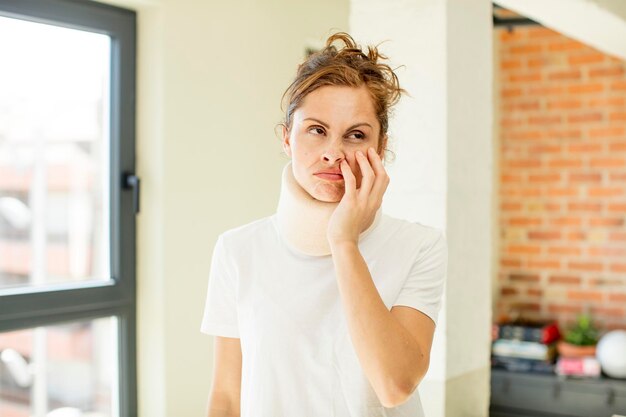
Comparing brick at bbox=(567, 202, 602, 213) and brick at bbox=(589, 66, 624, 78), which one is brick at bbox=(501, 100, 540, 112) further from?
brick at bbox=(567, 202, 602, 213)

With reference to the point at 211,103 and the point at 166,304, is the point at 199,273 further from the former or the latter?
the point at 211,103

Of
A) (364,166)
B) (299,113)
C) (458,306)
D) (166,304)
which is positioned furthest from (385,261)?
(166,304)

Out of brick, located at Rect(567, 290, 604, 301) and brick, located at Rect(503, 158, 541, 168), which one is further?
brick, located at Rect(503, 158, 541, 168)

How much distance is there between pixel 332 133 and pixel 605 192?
318 centimetres

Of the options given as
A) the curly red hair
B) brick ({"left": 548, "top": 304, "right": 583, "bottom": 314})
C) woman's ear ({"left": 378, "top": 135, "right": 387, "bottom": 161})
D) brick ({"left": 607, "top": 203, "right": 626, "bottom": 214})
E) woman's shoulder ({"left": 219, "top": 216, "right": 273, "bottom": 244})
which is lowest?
brick ({"left": 548, "top": 304, "right": 583, "bottom": 314})

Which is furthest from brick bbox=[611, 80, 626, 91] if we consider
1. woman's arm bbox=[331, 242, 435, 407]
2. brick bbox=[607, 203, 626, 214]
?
woman's arm bbox=[331, 242, 435, 407]

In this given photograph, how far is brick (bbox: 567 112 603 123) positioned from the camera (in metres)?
3.94

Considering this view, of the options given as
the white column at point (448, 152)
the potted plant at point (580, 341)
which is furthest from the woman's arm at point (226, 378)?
the potted plant at point (580, 341)

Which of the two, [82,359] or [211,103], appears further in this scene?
[211,103]

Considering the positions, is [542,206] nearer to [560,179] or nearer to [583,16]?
[560,179]

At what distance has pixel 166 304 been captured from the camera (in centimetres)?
271

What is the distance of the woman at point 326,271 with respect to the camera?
3.77ft

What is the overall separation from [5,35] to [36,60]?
15 centimetres

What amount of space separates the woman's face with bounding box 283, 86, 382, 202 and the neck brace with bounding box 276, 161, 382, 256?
1.1 inches
